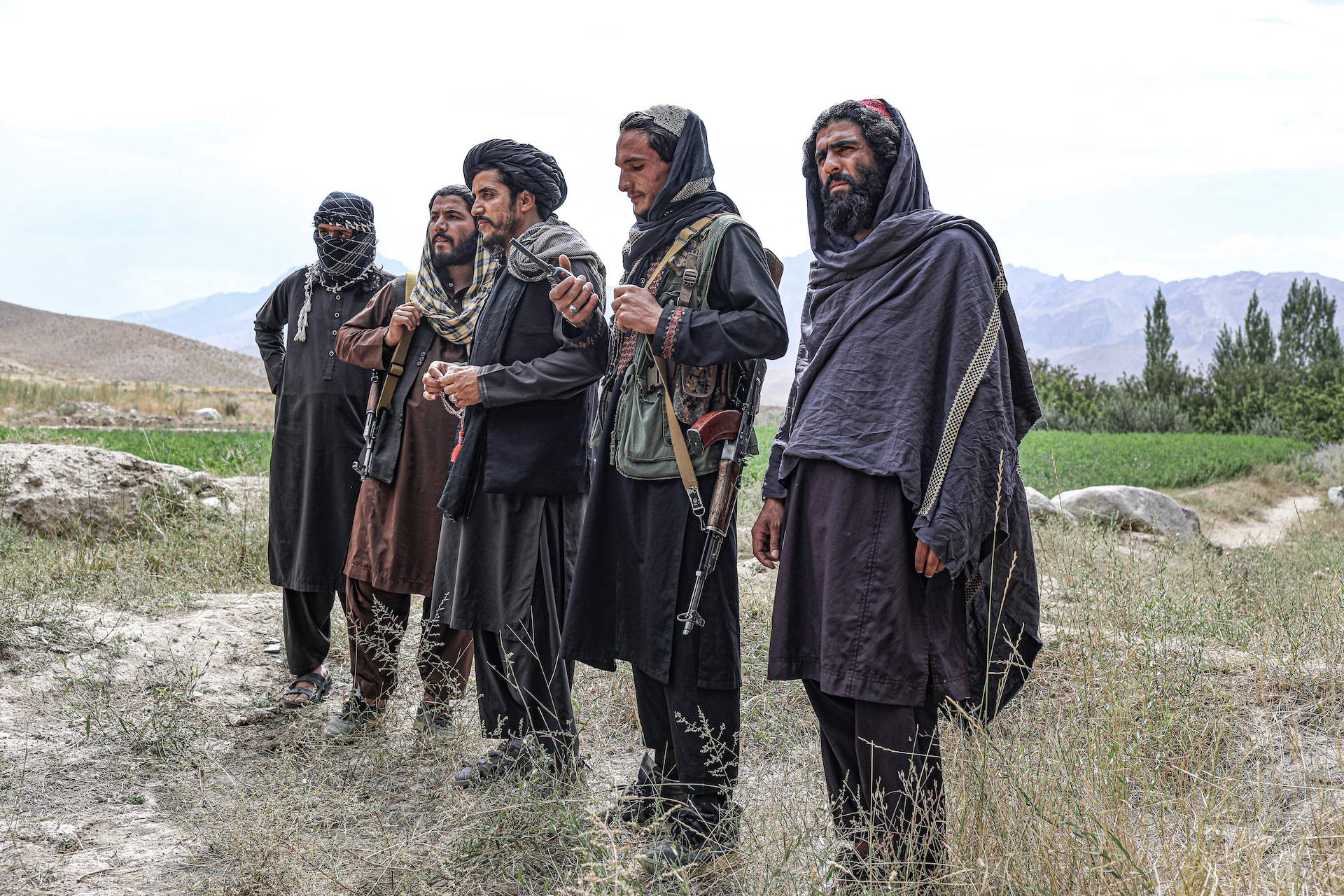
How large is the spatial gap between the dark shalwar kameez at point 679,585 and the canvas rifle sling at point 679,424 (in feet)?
0.14

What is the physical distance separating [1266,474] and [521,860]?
17.5m

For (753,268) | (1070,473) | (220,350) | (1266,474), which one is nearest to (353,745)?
(753,268)

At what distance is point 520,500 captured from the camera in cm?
295

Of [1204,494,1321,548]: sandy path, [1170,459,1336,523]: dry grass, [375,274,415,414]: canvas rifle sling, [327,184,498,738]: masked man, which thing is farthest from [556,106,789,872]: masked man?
[1170,459,1336,523]: dry grass

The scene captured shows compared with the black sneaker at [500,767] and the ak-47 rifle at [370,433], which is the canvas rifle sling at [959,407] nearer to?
the black sneaker at [500,767]

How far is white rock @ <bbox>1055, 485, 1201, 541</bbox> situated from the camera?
9172mm

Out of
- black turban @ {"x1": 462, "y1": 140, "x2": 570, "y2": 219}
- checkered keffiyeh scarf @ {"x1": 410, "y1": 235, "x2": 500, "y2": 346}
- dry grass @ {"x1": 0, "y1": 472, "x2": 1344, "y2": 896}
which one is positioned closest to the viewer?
dry grass @ {"x1": 0, "y1": 472, "x2": 1344, "y2": 896}

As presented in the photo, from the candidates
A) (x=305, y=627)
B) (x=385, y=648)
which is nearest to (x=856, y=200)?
(x=385, y=648)

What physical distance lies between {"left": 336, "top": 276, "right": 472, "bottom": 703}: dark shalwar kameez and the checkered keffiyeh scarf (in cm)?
7

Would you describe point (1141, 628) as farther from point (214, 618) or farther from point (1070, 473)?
point (1070, 473)

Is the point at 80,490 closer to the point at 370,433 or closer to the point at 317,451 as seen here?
the point at 317,451

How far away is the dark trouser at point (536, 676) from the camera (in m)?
2.90

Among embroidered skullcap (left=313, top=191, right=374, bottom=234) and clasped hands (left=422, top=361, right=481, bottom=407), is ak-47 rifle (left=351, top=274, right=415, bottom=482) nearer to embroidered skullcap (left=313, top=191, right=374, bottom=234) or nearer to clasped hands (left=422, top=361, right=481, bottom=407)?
clasped hands (left=422, top=361, right=481, bottom=407)

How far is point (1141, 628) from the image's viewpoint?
2.81 metres
